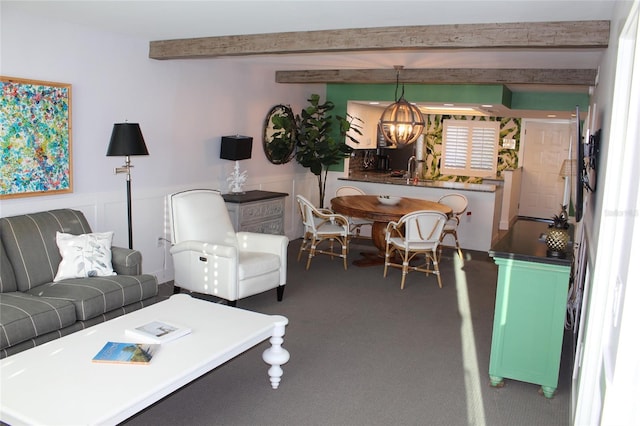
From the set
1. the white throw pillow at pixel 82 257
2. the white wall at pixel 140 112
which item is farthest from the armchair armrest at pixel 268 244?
the white throw pillow at pixel 82 257

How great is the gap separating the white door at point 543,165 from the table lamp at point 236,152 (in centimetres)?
635

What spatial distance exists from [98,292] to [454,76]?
4592 mm

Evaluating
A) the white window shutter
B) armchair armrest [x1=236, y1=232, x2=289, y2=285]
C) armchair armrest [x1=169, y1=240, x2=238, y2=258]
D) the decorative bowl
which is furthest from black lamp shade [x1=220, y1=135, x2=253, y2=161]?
the white window shutter

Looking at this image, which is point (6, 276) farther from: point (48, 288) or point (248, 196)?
point (248, 196)

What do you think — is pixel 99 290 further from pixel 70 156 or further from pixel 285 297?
pixel 285 297

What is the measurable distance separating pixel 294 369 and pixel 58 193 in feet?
7.81

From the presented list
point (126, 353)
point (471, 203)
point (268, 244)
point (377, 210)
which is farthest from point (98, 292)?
point (471, 203)

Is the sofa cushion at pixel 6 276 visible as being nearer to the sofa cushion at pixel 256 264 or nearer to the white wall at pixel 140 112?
the white wall at pixel 140 112

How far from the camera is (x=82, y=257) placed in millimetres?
3996

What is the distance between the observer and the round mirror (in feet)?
23.0

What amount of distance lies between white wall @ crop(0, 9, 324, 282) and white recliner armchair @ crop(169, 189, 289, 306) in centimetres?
57

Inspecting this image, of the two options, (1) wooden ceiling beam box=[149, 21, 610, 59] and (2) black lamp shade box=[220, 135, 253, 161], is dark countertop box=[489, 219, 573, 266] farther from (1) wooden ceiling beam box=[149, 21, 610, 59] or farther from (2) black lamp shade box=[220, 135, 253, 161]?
(2) black lamp shade box=[220, 135, 253, 161]

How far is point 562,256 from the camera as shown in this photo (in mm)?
3379

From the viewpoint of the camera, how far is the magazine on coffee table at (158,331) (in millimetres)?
2992
